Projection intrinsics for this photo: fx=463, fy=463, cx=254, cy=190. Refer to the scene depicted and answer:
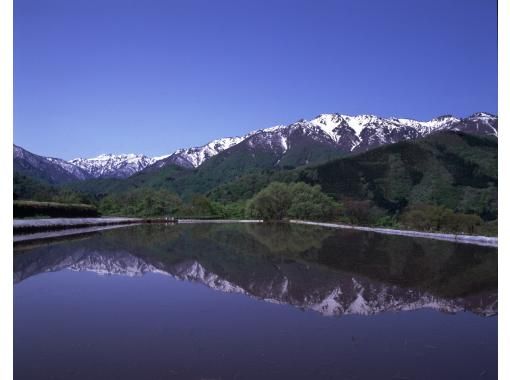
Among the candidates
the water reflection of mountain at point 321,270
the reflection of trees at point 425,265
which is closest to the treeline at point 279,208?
the reflection of trees at point 425,265

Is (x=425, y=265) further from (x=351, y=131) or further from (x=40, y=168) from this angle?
(x=40, y=168)

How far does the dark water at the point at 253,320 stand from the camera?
269 centimetres

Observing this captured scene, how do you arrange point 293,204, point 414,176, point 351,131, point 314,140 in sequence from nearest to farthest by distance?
1. point 293,204
2. point 414,176
3. point 314,140
4. point 351,131

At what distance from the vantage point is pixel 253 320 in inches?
149

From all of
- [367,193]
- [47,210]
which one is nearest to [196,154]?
[367,193]

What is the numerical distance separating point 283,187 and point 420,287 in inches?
1037

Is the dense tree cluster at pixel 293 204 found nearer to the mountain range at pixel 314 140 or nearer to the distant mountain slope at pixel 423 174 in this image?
the distant mountain slope at pixel 423 174

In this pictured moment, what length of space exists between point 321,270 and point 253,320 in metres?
3.07

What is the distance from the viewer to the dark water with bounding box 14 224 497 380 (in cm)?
269

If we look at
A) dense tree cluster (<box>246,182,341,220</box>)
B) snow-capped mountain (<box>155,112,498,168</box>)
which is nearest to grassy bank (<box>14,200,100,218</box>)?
dense tree cluster (<box>246,182,341,220</box>)

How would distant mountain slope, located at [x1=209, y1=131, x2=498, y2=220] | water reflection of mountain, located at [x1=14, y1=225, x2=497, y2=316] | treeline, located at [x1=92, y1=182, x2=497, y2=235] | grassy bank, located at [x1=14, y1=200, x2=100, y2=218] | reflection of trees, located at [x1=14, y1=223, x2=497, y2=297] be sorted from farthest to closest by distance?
1. distant mountain slope, located at [x1=209, y1=131, x2=498, y2=220]
2. treeline, located at [x1=92, y1=182, x2=497, y2=235]
3. grassy bank, located at [x1=14, y1=200, x2=100, y2=218]
4. reflection of trees, located at [x1=14, y1=223, x2=497, y2=297]
5. water reflection of mountain, located at [x1=14, y1=225, x2=497, y2=316]

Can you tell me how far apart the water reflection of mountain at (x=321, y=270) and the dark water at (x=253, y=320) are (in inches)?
1.0

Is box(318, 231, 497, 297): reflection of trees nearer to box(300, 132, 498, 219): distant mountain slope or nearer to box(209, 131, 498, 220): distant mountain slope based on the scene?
box(209, 131, 498, 220): distant mountain slope

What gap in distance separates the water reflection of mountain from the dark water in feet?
0.08
